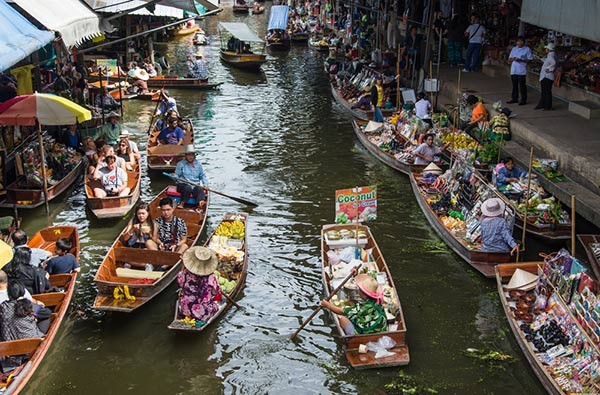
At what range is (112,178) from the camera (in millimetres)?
14914

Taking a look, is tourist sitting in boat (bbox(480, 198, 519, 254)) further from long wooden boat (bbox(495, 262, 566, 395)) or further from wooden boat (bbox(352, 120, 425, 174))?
wooden boat (bbox(352, 120, 425, 174))

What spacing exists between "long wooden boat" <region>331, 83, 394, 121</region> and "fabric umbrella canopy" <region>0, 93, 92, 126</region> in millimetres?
10587

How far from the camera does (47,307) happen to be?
393 inches

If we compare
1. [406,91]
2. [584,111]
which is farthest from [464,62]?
[584,111]

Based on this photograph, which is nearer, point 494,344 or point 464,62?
point 494,344

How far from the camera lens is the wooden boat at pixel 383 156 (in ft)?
55.9

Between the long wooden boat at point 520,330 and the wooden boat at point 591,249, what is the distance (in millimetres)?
1032

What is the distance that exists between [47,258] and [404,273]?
20.0ft

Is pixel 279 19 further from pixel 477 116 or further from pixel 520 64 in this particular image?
pixel 477 116

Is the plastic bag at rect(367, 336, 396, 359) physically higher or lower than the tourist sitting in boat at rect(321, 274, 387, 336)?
lower

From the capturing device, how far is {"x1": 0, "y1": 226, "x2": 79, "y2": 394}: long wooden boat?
8406 mm

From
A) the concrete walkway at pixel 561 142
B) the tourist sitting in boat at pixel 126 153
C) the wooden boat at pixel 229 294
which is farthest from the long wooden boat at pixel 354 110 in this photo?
the wooden boat at pixel 229 294

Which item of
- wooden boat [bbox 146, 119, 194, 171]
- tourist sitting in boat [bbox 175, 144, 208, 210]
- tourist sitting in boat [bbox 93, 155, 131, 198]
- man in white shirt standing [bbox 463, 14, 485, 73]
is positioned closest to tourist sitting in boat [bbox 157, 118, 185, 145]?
wooden boat [bbox 146, 119, 194, 171]

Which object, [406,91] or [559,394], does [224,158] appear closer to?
[406,91]
